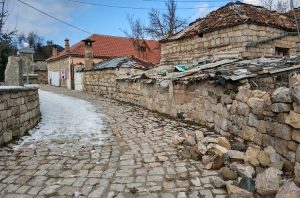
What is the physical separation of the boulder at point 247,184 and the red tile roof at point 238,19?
816 cm

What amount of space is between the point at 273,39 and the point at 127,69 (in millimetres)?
7626

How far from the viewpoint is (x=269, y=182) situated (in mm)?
3398

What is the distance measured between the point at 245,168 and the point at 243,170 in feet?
0.18

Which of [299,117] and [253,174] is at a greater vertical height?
[299,117]

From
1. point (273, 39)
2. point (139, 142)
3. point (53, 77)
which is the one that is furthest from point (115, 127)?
point (53, 77)

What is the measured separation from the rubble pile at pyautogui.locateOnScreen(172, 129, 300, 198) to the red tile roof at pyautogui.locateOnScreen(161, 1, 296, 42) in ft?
22.9

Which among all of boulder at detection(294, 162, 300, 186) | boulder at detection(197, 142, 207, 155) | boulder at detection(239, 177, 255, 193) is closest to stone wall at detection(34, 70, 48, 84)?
boulder at detection(197, 142, 207, 155)

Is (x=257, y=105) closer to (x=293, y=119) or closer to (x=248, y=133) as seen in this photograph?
(x=248, y=133)

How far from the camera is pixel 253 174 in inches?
152

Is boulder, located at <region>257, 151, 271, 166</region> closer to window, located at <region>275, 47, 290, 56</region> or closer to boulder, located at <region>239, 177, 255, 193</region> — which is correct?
boulder, located at <region>239, 177, 255, 193</region>

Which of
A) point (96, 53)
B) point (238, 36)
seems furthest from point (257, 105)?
point (96, 53)

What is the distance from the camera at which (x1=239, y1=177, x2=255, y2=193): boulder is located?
3.53m

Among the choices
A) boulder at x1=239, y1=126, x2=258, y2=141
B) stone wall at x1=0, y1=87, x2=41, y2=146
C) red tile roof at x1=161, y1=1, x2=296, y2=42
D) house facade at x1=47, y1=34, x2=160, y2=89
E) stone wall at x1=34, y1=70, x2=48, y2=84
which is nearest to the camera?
boulder at x1=239, y1=126, x2=258, y2=141

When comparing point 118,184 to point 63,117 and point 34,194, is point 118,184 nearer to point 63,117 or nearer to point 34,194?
point 34,194
